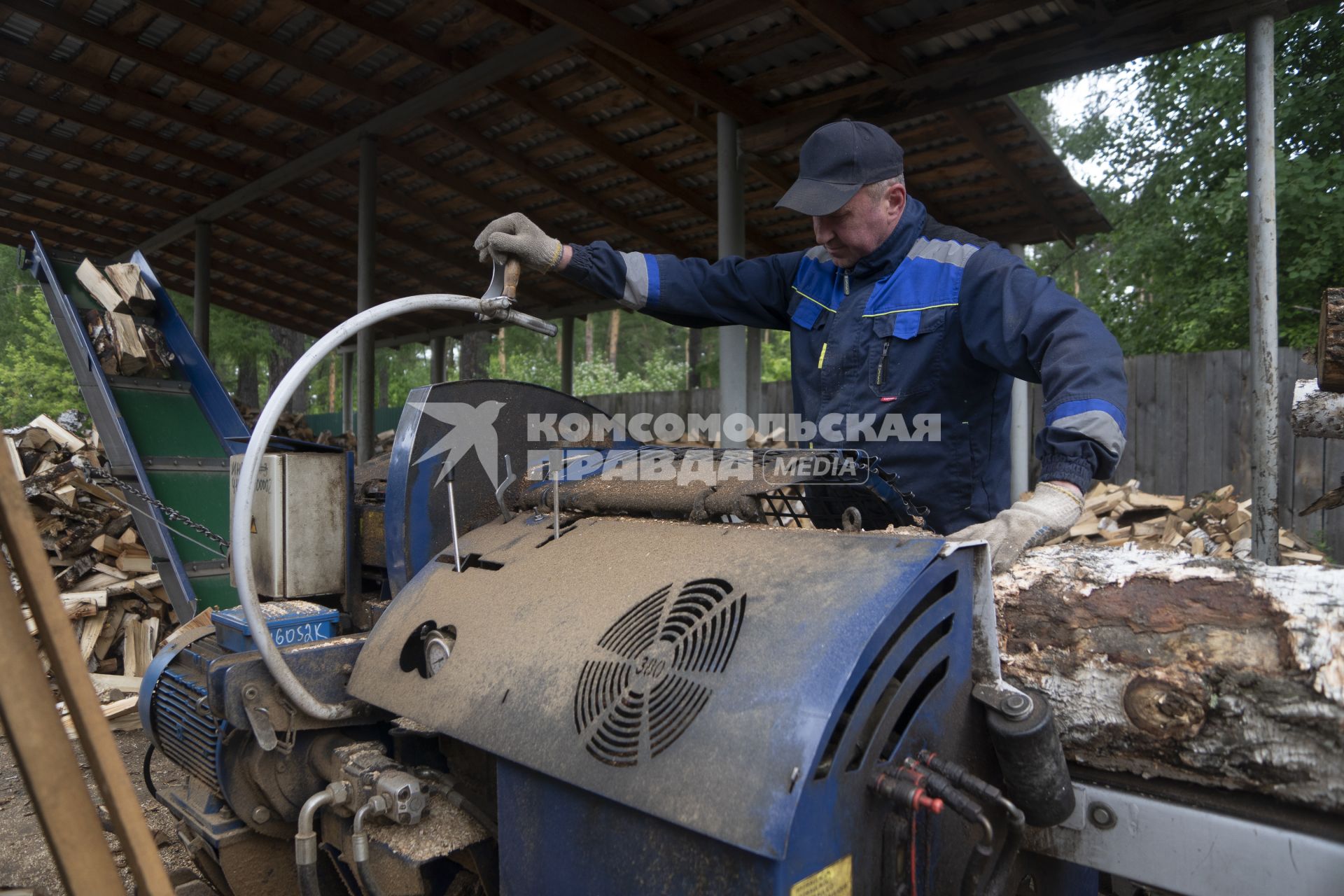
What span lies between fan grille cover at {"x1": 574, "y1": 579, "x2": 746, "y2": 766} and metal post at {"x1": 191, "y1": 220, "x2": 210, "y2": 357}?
1139 centimetres

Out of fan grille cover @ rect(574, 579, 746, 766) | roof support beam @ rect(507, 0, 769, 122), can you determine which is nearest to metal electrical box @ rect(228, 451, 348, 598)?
fan grille cover @ rect(574, 579, 746, 766)

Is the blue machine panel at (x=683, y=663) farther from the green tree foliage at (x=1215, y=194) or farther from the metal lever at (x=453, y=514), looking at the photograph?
the green tree foliage at (x=1215, y=194)

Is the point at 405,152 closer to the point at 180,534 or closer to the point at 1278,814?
the point at 180,534

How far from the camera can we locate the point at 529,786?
161 centimetres

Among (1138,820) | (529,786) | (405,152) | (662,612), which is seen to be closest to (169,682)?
(529,786)

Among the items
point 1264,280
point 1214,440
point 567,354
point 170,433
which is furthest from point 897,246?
point 567,354

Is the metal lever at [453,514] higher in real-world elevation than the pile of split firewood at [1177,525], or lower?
higher

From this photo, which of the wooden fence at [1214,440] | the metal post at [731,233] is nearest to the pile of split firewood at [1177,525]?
the wooden fence at [1214,440]

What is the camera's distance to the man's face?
2.48 meters

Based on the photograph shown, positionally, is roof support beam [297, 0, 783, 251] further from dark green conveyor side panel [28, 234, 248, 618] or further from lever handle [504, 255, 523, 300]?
lever handle [504, 255, 523, 300]

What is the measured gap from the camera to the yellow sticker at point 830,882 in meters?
1.22

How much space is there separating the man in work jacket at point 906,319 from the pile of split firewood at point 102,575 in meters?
4.67

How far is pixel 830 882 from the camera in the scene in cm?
126

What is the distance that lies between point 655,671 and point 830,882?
17.2 inches
